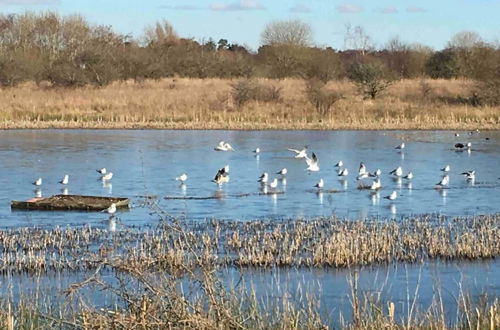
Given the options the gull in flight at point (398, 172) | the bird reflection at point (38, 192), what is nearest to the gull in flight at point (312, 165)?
the gull in flight at point (398, 172)

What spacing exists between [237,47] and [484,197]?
213ft

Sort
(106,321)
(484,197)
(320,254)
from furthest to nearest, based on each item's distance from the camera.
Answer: (484,197) → (320,254) → (106,321)

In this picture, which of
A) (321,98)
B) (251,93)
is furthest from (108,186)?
(251,93)

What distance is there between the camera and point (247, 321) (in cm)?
756

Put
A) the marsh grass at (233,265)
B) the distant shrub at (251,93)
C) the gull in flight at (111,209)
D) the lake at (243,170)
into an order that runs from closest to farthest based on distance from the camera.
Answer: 1. the marsh grass at (233,265)
2. the gull in flight at (111,209)
3. the lake at (243,170)
4. the distant shrub at (251,93)

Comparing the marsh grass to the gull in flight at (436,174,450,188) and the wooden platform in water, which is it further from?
the gull in flight at (436,174,450,188)

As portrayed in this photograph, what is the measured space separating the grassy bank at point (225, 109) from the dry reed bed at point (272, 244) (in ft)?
73.3

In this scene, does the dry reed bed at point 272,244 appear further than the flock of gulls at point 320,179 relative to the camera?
No

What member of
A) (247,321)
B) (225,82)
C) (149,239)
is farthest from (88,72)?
(247,321)

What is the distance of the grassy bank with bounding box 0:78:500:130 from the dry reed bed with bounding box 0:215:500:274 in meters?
22.4

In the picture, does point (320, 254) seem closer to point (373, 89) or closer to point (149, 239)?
point (149, 239)

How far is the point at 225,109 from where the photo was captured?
41188 mm

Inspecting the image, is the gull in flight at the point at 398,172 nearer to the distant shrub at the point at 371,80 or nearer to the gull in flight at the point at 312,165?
the gull in flight at the point at 312,165

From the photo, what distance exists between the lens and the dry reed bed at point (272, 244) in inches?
452
